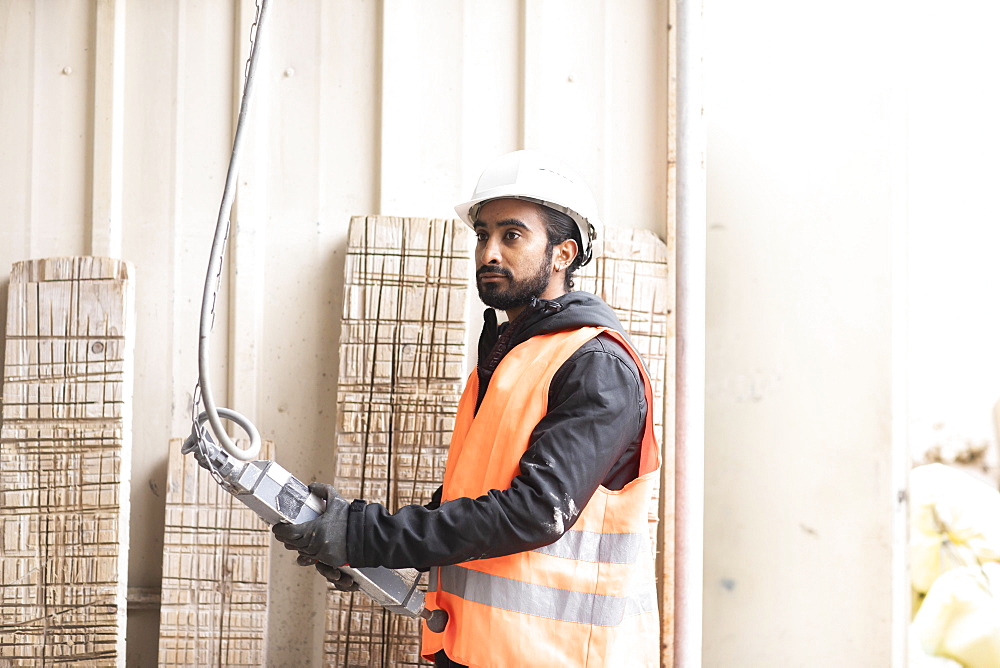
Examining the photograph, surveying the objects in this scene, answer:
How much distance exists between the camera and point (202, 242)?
101 inches

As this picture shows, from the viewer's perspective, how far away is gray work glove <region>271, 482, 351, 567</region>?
1430mm

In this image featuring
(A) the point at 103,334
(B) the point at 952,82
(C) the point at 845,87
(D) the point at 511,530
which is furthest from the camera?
→ (B) the point at 952,82

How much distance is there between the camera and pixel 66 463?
234cm

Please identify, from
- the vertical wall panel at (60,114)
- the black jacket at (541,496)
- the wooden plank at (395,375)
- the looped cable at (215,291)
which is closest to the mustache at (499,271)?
the black jacket at (541,496)

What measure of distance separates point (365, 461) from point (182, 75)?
4.90 feet

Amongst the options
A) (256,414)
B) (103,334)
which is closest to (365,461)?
(256,414)

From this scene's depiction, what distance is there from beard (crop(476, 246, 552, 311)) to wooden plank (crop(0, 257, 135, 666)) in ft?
4.40

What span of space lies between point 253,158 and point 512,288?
133 centimetres

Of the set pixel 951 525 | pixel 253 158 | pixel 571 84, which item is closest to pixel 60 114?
pixel 253 158

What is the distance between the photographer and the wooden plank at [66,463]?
231 cm

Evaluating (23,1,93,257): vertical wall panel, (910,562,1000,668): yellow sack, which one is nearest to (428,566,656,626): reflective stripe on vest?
(23,1,93,257): vertical wall panel

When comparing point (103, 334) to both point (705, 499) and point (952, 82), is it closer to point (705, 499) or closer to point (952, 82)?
point (705, 499)

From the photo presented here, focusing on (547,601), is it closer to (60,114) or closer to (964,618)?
(60,114)

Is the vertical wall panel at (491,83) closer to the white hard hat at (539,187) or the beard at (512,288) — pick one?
the white hard hat at (539,187)
